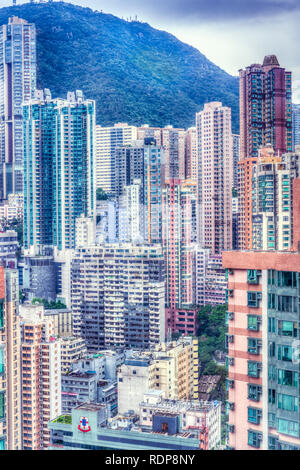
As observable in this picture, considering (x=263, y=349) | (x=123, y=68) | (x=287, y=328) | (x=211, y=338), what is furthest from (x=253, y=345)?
(x=123, y=68)

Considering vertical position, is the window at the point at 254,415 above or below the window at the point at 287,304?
below

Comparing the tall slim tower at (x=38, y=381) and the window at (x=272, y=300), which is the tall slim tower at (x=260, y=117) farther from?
the window at (x=272, y=300)

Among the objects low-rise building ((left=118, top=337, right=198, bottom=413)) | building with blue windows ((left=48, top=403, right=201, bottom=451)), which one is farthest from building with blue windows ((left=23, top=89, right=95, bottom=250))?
building with blue windows ((left=48, top=403, right=201, bottom=451))

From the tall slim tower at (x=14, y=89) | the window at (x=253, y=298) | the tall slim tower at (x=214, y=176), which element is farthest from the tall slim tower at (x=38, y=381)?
the tall slim tower at (x=14, y=89)

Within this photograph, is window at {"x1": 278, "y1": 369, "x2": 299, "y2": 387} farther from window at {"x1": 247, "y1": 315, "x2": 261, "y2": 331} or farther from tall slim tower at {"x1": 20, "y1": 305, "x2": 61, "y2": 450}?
tall slim tower at {"x1": 20, "y1": 305, "x2": 61, "y2": 450}
